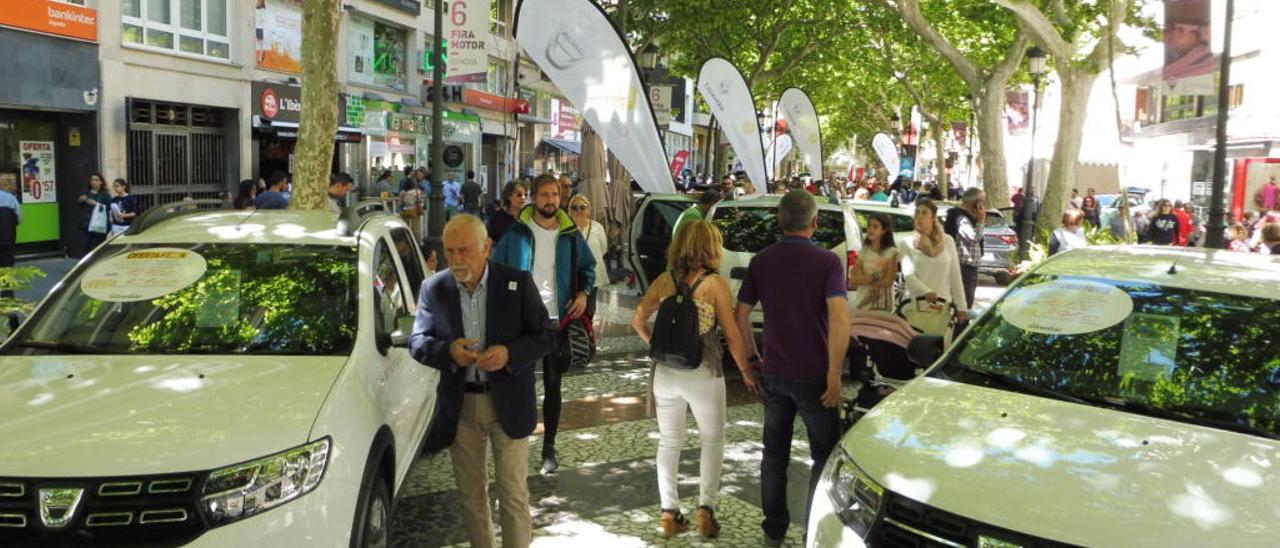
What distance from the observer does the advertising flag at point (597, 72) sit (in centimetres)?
1005

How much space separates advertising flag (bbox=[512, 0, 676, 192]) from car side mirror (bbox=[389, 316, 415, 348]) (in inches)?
220

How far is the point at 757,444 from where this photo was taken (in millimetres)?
7387

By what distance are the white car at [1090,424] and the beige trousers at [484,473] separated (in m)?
1.39

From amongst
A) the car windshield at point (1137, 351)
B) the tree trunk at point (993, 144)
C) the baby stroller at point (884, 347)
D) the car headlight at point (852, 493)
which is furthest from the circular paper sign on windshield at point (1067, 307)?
the tree trunk at point (993, 144)

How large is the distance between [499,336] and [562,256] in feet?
6.91

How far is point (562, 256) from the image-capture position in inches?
259

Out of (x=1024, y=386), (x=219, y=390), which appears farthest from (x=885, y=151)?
(x=219, y=390)

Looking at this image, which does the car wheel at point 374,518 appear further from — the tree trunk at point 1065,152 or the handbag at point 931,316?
the tree trunk at point 1065,152

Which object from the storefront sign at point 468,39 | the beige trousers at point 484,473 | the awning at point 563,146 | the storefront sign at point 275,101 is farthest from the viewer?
the awning at point 563,146

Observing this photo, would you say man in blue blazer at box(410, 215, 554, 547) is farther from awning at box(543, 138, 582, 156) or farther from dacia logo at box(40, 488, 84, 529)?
awning at box(543, 138, 582, 156)

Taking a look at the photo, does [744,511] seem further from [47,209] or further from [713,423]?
[47,209]

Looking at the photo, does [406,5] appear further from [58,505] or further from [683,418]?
[58,505]

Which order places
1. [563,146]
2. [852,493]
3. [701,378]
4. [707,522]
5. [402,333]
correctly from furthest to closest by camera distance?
[563,146], [707,522], [701,378], [402,333], [852,493]

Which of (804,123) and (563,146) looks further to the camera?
(563,146)
